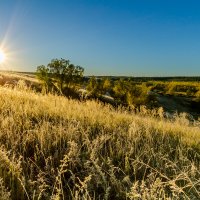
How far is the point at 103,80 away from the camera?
5431 cm

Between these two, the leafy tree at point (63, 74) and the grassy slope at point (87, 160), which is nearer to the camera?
the grassy slope at point (87, 160)

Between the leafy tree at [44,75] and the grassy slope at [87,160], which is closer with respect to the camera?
the grassy slope at [87,160]

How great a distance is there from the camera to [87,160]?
11.9 feet

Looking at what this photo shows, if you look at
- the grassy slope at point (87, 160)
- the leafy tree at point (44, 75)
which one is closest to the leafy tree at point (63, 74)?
the leafy tree at point (44, 75)

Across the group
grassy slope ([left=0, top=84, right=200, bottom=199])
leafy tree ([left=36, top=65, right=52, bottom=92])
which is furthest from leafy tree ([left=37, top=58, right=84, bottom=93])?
grassy slope ([left=0, top=84, right=200, bottom=199])

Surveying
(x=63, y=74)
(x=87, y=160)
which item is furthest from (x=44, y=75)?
(x=87, y=160)

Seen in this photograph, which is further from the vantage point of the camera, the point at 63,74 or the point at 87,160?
the point at 63,74

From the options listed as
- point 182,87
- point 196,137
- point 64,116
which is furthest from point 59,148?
point 182,87

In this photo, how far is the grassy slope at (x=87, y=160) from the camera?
3457 millimetres

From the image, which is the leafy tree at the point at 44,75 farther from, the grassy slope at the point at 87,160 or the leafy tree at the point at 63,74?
the grassy slope at the point at 87,160

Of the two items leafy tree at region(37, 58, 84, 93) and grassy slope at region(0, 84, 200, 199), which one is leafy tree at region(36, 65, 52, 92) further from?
grassy slope at region(0, 84, 200, 199)

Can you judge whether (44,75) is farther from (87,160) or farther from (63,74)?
(87,160)

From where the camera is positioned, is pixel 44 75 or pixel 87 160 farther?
pixel 44 75

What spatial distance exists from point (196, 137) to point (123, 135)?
2.10 meters
